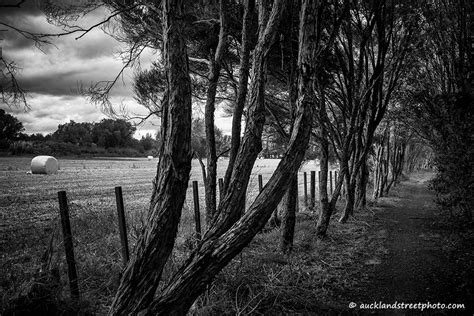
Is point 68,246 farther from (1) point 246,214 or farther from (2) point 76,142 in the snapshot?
(2) point 76,142

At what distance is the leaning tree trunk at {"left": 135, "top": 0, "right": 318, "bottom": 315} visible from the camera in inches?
86.8

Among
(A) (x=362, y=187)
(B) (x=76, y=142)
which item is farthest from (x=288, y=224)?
(B) (x=76, y=142)

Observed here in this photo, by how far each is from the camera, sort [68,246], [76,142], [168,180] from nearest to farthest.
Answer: [168,180] < [68,246] < [76,142]

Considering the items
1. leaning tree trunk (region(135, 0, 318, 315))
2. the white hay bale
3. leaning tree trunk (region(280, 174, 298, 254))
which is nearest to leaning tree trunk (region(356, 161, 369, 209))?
leaning tree trunk (region(280, 174, 298, 254))

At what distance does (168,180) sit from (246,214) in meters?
0.74

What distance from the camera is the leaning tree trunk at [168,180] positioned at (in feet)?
7.27

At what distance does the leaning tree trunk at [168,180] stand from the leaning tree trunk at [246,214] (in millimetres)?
203

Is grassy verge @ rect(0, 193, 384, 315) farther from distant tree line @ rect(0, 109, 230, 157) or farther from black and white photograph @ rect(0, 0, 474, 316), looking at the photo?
distant tree line @ rect(0, 109, 230, 157)

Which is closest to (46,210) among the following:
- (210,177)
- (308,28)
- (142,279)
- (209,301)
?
(210,177)

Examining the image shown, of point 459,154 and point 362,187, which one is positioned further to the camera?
point 362,187

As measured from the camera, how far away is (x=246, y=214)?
8.11 ft

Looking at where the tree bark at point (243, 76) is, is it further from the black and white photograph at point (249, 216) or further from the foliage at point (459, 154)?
the foliage at point (459, 154)

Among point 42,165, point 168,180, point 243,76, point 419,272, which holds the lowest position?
point 419,272

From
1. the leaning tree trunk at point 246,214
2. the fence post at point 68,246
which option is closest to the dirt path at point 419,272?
the leaning tree trunk at point 246,214
